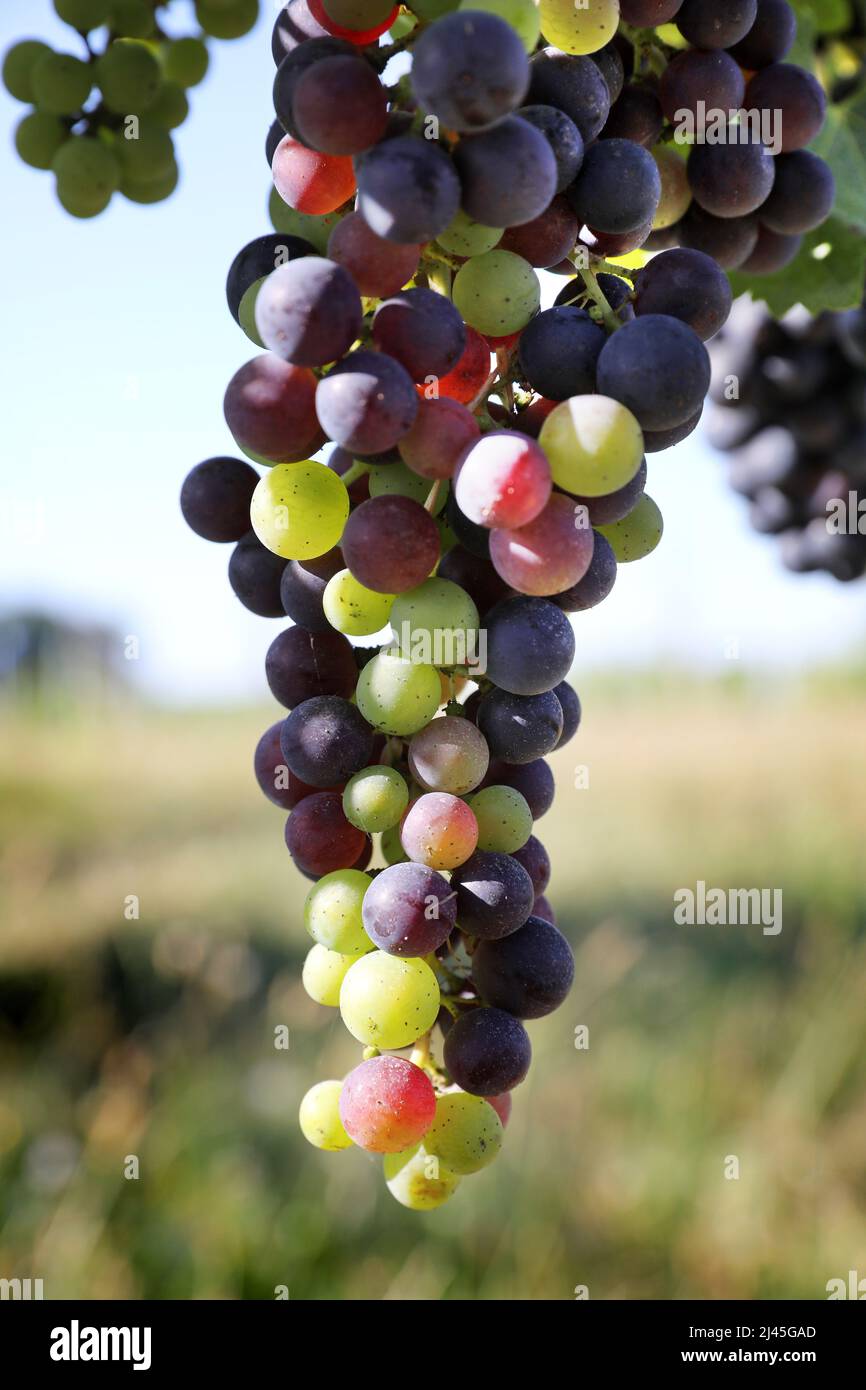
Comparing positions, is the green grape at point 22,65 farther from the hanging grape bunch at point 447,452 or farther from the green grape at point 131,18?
the hanging grape bunch at point 447,452

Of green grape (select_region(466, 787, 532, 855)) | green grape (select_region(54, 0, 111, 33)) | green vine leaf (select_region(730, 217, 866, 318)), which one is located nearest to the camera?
green grape (select_region(466, 787, 532, 855))

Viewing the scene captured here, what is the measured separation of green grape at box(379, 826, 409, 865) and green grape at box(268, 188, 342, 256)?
0.31 meters

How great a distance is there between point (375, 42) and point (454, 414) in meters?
0.20

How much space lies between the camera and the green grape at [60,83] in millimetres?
725

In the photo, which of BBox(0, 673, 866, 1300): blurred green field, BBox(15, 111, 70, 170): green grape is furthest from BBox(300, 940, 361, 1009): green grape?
BBox(0, 673, 866, 1300): blurred green field

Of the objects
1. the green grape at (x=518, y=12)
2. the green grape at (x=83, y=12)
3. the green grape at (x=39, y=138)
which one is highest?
the green grape at (x=83, y=12)

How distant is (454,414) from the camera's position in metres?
0.50

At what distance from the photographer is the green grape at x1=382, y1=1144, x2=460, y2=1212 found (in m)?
0.58

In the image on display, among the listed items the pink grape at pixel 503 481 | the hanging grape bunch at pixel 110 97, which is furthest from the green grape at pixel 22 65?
the pink grape at pixel 503 481

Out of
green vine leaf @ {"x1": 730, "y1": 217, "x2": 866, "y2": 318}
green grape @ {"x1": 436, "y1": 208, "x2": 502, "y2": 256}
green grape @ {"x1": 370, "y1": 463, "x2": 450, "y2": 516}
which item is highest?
green vine leaf @ {"x1": 730, "y1": 217, "x2": 866, "y2": 318}

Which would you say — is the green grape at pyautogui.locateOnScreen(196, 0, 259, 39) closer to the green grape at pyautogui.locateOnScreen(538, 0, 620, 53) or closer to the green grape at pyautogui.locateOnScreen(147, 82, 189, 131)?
the green grape at pyautogui.locateOnScreen(147, 82, 189, 131)

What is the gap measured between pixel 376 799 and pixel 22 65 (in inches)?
23.6

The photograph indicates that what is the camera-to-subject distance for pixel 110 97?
2.42 ft

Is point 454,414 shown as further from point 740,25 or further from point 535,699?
point 740,25
